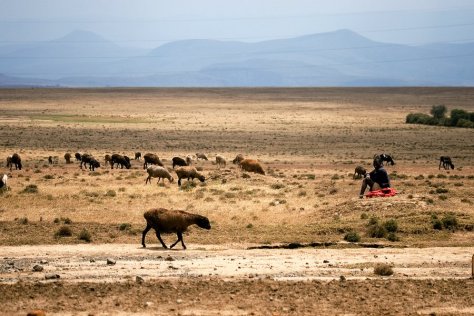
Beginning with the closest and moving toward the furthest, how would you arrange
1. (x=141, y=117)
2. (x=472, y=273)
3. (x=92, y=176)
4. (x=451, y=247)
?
(x=472, y=273) < (x=451, y=247) < (x=92, y=176) < (x=141, y=117)

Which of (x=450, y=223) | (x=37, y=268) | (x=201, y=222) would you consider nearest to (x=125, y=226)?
(x=201, y=222)

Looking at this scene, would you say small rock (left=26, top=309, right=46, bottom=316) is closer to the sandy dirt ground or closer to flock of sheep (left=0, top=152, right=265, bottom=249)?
the sandy dirt ground

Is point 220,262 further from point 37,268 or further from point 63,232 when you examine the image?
point 63,232

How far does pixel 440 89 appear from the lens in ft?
616

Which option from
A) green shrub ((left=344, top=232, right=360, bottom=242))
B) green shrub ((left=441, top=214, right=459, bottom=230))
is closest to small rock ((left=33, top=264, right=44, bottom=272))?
green shrub ((left=344, top=232, right=360, bottom=242))

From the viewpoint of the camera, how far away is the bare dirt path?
16.8 meters

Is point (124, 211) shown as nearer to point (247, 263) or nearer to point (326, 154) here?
point (247, 263)

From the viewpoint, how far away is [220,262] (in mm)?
18234

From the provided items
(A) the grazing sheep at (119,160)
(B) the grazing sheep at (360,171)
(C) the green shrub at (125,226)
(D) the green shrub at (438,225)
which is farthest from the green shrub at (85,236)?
(A) the grazing sheep at (119,160)

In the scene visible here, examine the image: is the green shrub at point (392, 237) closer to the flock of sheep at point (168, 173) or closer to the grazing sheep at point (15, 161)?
the flock of sheep at point (168, 173)

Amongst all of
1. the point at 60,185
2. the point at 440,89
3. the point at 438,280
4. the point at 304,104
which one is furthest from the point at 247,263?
the point at 440,89

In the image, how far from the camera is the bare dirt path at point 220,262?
16844 millimetres

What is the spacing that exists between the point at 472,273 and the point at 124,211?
13380mm

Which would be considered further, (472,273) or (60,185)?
(60,185)
